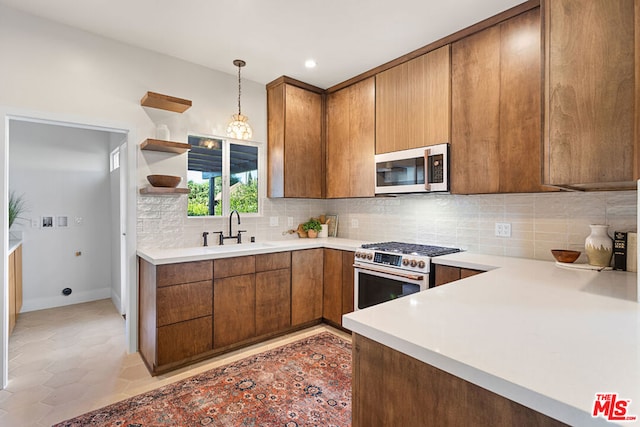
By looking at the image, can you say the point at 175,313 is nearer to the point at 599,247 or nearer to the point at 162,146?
the point at 162,146

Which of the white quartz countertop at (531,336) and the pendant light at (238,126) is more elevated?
the pendant light at (238,126)

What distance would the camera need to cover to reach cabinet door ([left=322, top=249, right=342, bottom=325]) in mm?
3293

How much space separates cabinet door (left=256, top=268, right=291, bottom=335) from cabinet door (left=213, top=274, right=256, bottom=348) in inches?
2.5

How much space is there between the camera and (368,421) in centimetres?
101

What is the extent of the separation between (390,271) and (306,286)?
3.34 ft

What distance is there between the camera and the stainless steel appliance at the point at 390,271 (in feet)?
8.20

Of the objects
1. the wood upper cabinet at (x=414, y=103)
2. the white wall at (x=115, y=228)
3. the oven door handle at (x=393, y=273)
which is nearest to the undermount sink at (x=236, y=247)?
the oven door handle at (x=393, y=273)

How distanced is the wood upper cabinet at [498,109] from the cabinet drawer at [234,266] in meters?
1.86

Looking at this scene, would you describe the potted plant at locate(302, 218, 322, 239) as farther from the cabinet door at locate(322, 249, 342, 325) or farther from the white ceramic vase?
the white ceramic vase

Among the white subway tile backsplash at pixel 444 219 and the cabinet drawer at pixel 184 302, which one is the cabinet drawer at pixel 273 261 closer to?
the cabinet drawer at pixel 184 302

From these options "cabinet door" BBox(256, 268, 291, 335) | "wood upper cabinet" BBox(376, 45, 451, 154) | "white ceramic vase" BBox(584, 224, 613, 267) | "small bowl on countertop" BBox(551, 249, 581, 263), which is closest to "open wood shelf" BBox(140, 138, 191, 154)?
"cabinet door" BBox(256, 268, 291, 335)

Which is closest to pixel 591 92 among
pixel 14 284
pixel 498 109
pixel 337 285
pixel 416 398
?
pixel 498 109

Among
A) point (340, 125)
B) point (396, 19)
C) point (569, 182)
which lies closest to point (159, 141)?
point (340, 125)

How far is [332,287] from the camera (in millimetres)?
3371
